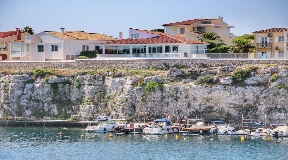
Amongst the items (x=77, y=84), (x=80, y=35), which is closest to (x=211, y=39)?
(x=80, y=35)

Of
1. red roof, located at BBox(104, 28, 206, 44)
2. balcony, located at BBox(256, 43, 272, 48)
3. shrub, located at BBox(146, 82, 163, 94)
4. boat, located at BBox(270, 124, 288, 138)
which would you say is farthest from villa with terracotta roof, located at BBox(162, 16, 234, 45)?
boat, located at BBox(270, 124, 288, 138)

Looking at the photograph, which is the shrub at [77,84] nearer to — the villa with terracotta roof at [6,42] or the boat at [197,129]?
the boat at [197,129]

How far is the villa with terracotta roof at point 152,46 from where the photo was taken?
12581 cm

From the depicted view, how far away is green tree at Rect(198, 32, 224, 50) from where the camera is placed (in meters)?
133

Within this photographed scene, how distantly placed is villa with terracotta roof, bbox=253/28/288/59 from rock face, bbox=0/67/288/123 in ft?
A: 37.7

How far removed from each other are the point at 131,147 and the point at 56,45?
38.8 m

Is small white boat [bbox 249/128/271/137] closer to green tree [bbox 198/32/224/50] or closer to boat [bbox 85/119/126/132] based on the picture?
boat [bbox 85/119/126/132]

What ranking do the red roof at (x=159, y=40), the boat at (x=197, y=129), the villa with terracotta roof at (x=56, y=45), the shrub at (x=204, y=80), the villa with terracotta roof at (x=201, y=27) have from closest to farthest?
the boat at (x=197, y=129), the shrub at (x=204, y=80), the red roof at (x=159, y=40), the villa with terracotta roof at (x=56, y=45), the villa with terracotta roof at (x=201, y=27)

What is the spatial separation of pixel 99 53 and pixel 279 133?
130ft

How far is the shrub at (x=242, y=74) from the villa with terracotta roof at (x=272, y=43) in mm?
10903

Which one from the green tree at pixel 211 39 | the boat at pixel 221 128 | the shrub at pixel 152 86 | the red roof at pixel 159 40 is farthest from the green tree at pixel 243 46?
the boat at pixel 221 128

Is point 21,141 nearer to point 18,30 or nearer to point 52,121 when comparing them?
point 52,121

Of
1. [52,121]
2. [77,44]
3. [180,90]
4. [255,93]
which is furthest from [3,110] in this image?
[255,93]

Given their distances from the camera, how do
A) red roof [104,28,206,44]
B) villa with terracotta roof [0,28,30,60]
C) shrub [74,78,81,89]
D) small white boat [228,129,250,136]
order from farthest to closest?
villa with terracotta roof [0,28,30,60]
red roof [104,28,206,44]
shrub [74,78,81,89]
small white boat [228,129,250,136]
